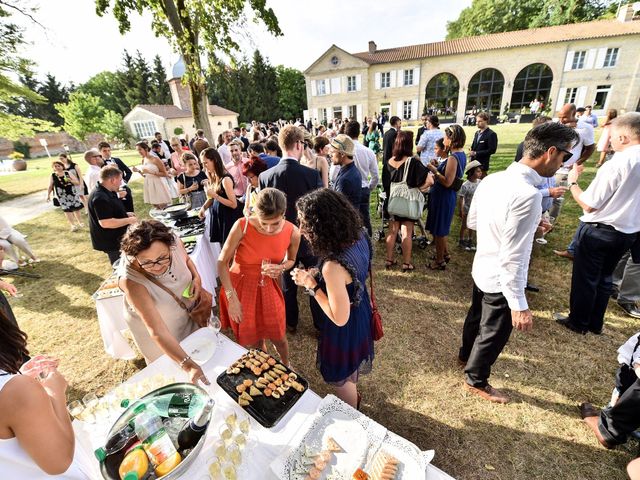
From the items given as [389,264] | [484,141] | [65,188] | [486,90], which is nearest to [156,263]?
[389,264]

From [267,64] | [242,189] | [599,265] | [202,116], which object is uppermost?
[267,64]

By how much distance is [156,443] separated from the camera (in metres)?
1.20

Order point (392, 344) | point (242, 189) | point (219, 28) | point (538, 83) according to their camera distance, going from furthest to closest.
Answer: point (538, 83) → point (219, 28) → point (242, 189) → point (392, 344)

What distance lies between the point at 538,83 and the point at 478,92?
5334mm

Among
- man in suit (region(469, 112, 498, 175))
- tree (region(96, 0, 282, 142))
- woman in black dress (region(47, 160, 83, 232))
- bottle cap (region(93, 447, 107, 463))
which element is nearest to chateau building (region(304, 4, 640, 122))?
tree (region(96, 0, 282, 142))

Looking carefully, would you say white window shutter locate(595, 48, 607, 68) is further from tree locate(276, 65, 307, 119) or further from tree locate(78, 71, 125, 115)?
tree locate(78, 71, 125, 115)

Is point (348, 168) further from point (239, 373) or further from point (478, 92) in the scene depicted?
point (478, 92)

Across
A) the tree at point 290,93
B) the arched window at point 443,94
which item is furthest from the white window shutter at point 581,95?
the tree at point 290,93

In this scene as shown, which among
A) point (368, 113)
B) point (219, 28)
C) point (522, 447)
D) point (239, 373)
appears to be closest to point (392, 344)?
point (522, 447)

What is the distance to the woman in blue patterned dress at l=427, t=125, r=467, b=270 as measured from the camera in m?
3.95

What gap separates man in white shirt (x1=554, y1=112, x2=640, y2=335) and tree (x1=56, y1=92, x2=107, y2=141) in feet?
120

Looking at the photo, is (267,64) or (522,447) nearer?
(522,447)

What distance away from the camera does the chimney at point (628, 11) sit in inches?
896

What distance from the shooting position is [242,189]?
541 cm
